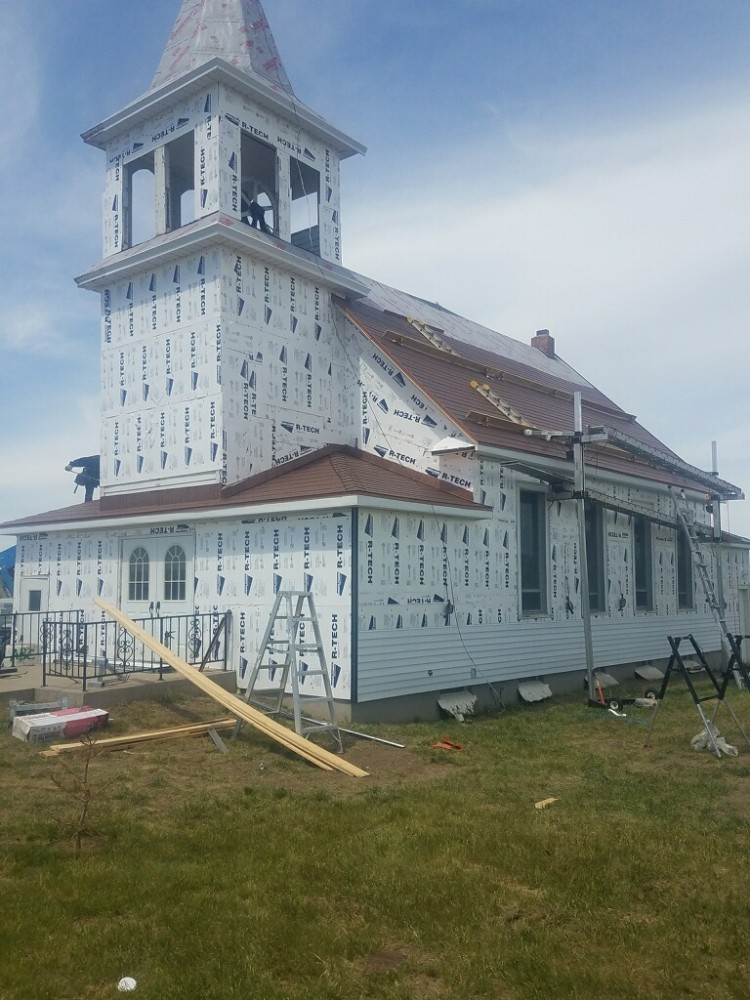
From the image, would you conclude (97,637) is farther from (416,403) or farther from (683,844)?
(683,844)

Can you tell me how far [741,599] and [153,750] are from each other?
19425 mm

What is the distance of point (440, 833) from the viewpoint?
726 cm

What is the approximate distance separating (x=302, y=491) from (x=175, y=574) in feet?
11.4

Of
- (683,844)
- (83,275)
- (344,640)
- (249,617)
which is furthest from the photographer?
(83,275)

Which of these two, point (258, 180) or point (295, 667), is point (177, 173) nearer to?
point (258, 180)

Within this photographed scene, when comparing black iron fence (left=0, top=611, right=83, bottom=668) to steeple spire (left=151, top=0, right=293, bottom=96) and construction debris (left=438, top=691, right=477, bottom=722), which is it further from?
steeple spire (left=151, top=0, right=293, bottom=96)

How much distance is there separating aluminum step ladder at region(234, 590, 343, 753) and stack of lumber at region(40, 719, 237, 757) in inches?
13.8

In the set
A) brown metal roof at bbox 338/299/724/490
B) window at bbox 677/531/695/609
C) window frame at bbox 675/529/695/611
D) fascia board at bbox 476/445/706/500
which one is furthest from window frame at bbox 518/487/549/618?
window at bbox 677/531/695/609

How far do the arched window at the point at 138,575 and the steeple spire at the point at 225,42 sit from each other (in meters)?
9.38

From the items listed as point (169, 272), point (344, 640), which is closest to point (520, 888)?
point (344, 640)

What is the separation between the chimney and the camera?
3083 cm

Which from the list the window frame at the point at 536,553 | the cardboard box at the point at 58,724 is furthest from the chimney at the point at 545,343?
the cardboard box at the point at 58,724

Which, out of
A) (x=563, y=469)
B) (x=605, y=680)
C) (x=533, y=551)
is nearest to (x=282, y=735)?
(x=533, y=551)

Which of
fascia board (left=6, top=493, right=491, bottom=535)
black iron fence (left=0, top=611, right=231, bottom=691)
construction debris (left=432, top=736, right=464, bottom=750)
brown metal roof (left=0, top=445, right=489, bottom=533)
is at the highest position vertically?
brown metal roof (left=0, top=445, right=489, bottom=533)
